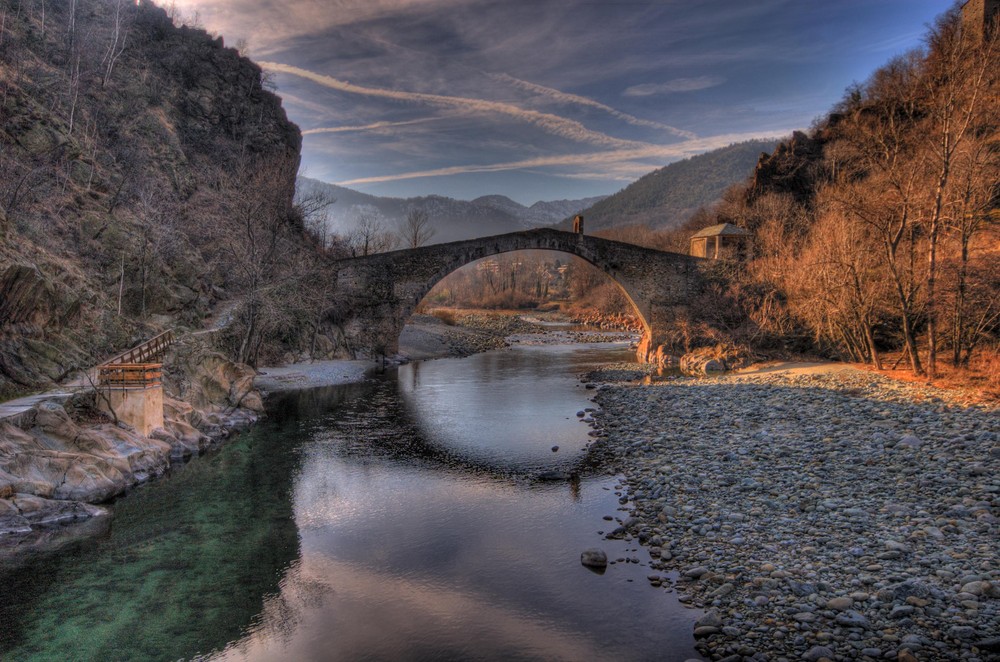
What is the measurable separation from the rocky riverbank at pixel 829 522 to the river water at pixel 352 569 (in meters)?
0.71

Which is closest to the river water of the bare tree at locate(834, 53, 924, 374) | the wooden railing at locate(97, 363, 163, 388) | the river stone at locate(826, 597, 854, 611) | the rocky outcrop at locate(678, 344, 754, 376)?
the river stone at locate(826, 597, 854, 611)

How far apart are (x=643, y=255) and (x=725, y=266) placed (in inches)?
A: 170

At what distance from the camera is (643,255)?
100ft

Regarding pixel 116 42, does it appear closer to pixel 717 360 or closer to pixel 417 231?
pixel 417 231

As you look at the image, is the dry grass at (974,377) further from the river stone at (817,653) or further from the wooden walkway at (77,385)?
the wooden walkway at (77,385)

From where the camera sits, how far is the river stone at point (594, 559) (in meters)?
7.82

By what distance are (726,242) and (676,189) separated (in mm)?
89894

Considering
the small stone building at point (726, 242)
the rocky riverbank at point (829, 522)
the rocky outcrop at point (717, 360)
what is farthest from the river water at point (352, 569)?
the small stone building at point (726, 242)

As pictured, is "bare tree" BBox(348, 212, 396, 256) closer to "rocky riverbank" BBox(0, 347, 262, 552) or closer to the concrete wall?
"rocky riverbank" BBox(0, 347, 262, 552)

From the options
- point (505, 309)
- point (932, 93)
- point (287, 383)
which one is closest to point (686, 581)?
point (932, 93)

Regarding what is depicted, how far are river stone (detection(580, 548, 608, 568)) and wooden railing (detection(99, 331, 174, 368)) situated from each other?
10.3 meters

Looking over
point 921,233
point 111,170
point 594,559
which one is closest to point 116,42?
point 111,170

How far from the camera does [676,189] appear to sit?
11631 centimetres

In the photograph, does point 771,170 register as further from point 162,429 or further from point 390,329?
point 162,429
